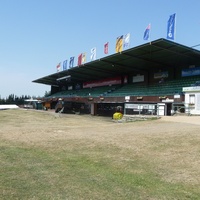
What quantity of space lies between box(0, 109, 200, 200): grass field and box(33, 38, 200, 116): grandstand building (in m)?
19.7

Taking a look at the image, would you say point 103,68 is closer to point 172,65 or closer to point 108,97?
point 108,97

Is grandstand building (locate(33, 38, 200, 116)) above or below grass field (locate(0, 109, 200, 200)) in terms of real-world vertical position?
above

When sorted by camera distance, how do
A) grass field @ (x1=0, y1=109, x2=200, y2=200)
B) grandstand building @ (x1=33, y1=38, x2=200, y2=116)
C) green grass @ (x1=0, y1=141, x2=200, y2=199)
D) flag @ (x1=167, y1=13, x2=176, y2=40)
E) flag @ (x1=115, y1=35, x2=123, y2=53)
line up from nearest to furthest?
green grass @ (x1=0, y1=141, x2=200, y2=199)
grass field @ (x1=0, y1=109, x2=200, y2=200)
flag @ (x1=167, y1=13, x2=176, y2=40)
grandstand building @ (x1=33, y1=38, x2=200, y2=116)
flag @ (x1=115, y1=35, x2=123, y2=53)

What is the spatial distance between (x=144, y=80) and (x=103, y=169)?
4162 cm

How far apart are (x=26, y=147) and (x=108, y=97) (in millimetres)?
36755

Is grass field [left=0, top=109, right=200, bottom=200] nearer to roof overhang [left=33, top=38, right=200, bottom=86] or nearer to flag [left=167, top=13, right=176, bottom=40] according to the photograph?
flag [left=167, top=13, right=176, bottom=40]

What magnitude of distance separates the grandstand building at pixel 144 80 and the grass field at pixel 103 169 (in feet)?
64.7

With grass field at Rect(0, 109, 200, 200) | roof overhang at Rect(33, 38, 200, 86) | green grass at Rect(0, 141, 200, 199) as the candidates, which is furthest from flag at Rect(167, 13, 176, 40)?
green grass at Rect(0, 141, 200, 199)

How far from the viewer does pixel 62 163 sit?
8.62m

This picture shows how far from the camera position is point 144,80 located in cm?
4847

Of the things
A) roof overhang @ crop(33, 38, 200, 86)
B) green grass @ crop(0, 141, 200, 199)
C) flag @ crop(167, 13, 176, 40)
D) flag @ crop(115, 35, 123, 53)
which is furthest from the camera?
flag @ crop(115, 35, 123, 53)

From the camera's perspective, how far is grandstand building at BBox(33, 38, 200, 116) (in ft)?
107

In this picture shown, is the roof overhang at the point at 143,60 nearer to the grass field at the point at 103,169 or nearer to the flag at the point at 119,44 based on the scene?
the flag at the point at 119,44

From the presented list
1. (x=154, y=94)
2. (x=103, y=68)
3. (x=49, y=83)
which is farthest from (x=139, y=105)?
(x=49, y=83)
